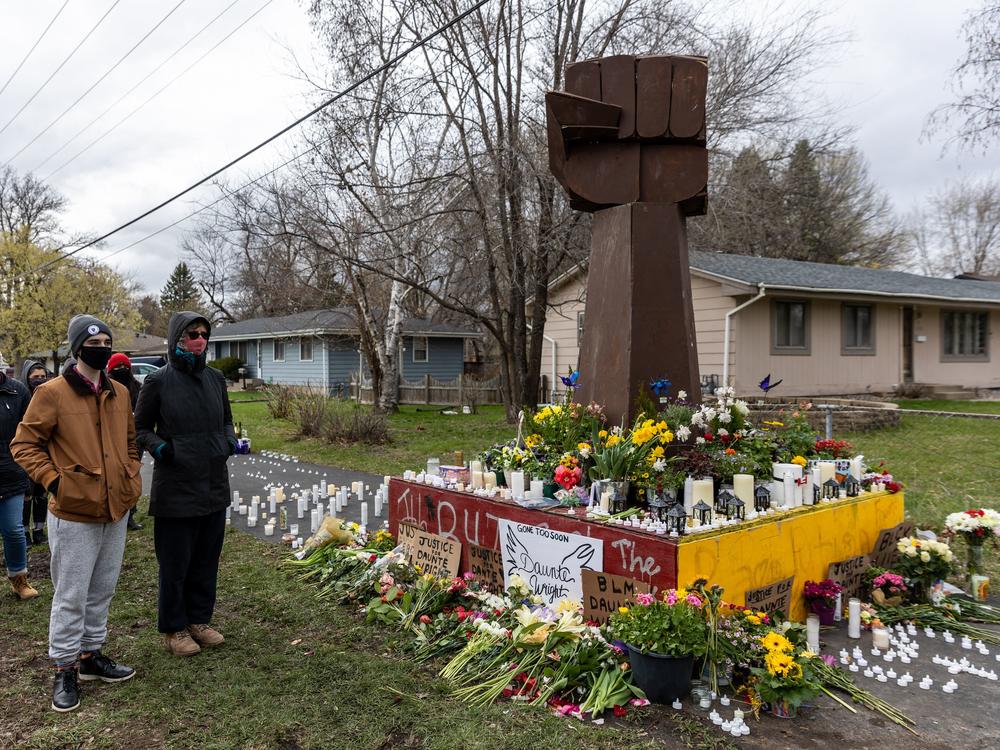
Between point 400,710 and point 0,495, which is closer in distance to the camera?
point 400,710

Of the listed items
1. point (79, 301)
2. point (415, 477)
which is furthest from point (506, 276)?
point (79, 301)

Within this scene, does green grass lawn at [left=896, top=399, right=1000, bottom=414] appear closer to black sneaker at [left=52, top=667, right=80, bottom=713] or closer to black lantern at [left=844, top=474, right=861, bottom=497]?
black lantern at [left=844, top=474, right=861, bottom=497]

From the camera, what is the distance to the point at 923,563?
473 cm

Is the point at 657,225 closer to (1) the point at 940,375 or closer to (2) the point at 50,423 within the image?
(2) the point at 50,423

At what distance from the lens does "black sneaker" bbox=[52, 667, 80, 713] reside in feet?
11.3

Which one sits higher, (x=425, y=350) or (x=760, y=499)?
(x=425, y=350)

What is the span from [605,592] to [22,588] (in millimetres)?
4216

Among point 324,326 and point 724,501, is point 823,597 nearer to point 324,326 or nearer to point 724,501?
point 724,501

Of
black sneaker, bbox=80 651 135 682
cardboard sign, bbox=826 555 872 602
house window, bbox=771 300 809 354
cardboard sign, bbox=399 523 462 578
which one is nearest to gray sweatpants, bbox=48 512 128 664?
black sneaker, bbox=80 651 135 682

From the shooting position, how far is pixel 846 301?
1744cm

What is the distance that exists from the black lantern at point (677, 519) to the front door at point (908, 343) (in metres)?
18.1

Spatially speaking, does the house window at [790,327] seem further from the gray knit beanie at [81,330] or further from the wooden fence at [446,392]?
the gray knit beanie at [81,330]

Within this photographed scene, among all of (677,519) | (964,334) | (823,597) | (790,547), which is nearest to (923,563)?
(823,597)

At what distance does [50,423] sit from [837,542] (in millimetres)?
4647
